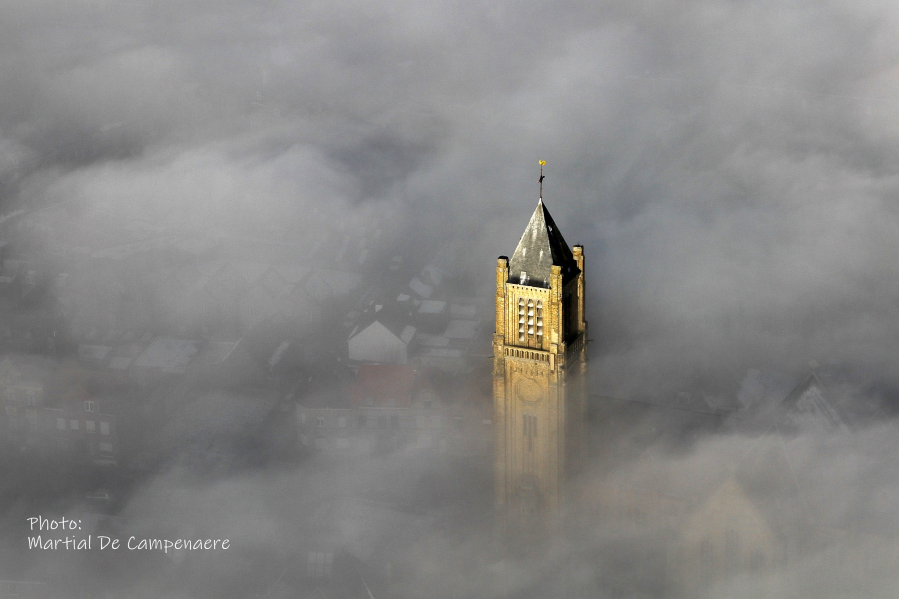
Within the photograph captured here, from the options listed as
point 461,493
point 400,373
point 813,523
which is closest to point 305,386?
point 400,373

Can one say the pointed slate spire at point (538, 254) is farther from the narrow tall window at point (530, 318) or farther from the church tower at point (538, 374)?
the narrow tall window at point (530, 318)

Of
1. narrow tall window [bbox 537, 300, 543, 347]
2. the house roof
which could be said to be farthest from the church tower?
the house roof

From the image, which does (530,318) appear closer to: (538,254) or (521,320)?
(521,320)

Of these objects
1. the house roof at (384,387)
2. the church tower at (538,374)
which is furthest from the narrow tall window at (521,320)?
the house roof at (384,387)

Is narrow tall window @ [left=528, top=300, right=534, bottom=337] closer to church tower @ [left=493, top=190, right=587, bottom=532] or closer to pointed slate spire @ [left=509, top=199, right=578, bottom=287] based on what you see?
church tower @ [left=493, top=190, right=587, bottom=532]

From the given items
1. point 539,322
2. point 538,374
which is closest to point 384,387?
point 538,374
